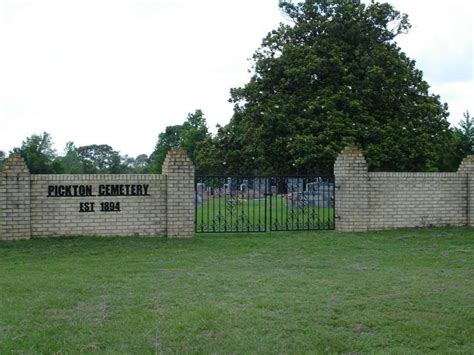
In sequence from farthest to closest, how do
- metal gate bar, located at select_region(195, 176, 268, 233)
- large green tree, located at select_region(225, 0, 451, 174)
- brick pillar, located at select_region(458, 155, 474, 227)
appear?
1. large green tree, located at select_region(225, 0, 451, 174)
2. brick pillar, located at select_region(458, 155, 474, 227)
3. metal gate bar, located at select_region(195, 176, 268, 233)

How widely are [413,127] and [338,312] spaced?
2209cm

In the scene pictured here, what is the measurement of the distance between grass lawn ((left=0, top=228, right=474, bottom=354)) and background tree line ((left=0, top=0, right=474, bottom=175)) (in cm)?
1412

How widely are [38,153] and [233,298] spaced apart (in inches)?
1772

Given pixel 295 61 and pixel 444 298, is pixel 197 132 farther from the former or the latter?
pixel 444 298

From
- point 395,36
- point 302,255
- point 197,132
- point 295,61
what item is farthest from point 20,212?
point 197,132

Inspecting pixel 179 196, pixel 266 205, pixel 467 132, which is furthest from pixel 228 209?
pixel 467 132

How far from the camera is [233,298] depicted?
21.3 feet

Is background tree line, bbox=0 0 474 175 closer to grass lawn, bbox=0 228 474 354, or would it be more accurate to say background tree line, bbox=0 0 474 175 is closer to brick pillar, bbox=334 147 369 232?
brick pillar, bbox=334 147 369 232

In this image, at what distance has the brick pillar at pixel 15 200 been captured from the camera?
11398 mm

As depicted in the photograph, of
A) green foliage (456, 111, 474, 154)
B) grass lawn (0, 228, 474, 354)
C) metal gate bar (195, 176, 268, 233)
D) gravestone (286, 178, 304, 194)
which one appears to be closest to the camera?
grass lawn (0, 228, 474, 354)

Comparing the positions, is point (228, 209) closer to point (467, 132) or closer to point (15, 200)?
point (15, 200)

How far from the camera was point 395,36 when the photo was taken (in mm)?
27906

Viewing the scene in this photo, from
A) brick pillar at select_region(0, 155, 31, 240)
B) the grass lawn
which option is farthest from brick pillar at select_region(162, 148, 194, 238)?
brick pillar at select_region(0, 155, 31, 240)

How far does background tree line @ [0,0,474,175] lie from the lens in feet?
81.7
